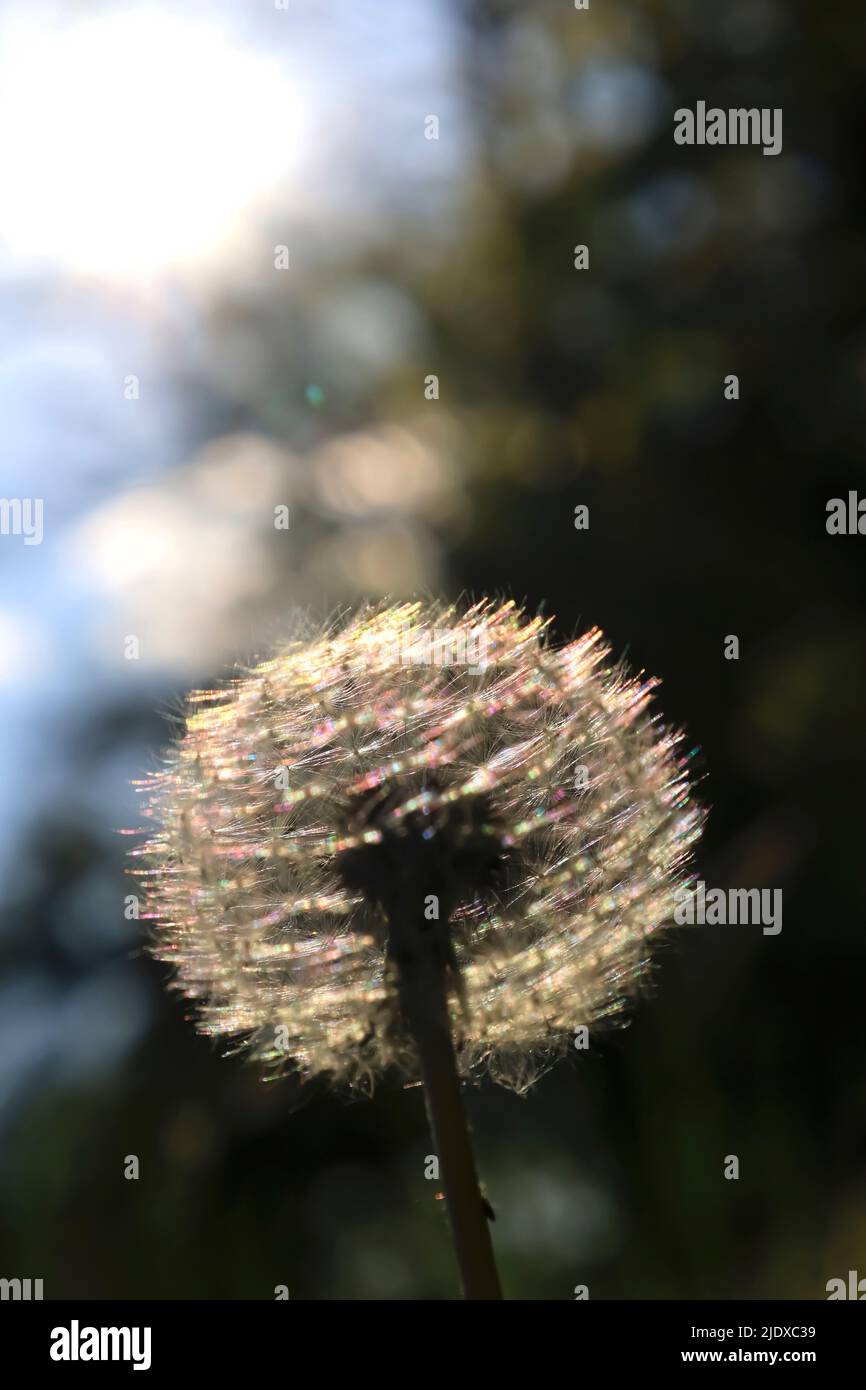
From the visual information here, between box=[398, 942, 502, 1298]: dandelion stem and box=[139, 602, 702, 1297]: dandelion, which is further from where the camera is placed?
box=[139, 602, 702, 1297]: dandelion

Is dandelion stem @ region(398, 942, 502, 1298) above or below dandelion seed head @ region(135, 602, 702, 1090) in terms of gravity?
below


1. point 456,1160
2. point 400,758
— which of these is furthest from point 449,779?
point 456,1160

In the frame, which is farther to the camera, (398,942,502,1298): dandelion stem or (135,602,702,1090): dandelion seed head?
(135,602,702,1090): dandelion seed head

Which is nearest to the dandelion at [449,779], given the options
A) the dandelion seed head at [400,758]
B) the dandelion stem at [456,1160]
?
the dandelion seed head at [400,758]

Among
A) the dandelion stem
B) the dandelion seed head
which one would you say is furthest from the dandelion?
the dandelion stem

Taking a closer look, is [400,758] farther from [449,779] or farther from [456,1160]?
[456,1160]

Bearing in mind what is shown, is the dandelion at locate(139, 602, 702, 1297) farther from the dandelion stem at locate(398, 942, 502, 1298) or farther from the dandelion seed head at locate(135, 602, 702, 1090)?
the dandelion stem at locate(398, 942, 502, 1298)
